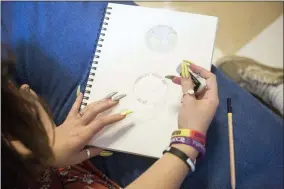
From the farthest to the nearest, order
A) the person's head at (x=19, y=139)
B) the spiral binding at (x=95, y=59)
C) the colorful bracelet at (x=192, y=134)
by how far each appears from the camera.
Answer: the spiral binding at (x=95, y=59)
the colorful bracelet at (x=192, y=134)
the person's head at (x=19, y=139)

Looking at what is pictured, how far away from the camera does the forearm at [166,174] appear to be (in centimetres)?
58

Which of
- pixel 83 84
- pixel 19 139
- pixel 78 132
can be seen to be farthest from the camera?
pixel 83 84

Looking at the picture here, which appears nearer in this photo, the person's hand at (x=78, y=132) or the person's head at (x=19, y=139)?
the person's head at (x=19, y=139)

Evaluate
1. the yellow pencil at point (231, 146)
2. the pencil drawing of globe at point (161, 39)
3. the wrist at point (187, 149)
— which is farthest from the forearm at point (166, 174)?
the pencil drawing of globe at point (161, 39)

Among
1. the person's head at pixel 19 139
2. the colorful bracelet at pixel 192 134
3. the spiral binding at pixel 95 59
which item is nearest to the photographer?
the person's head at pixel 19 139

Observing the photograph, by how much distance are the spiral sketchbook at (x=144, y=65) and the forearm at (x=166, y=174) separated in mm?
79

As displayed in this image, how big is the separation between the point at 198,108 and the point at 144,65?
0.53 feet

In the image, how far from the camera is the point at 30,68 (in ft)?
2.54

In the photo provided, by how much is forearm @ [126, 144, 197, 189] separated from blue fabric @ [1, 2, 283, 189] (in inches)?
4.8

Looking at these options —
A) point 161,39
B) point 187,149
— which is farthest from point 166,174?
point 161,39

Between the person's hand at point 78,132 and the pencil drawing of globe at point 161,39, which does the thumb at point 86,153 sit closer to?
the person's hand at point 78,132

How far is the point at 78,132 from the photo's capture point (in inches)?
24.9

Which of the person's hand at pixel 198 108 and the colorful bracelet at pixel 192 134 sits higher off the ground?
the person's hand at pixel 198 108

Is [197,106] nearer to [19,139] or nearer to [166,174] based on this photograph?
[166,174]
